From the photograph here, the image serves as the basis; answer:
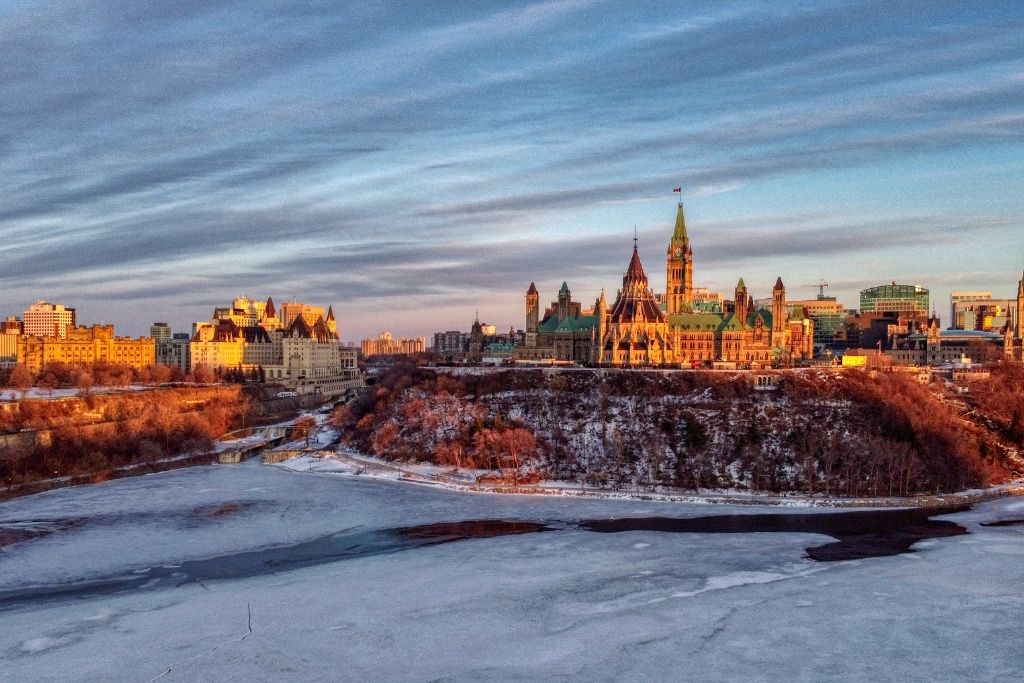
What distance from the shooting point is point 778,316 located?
108750mm

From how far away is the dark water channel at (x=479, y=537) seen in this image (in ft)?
113

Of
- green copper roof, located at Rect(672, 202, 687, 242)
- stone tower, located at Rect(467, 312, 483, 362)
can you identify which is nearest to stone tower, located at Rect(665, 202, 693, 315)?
green copper roof, located at Rect(672, 202, 687, 242)

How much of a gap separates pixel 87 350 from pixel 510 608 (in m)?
129

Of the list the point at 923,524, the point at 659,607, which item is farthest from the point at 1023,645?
the point at 923,524

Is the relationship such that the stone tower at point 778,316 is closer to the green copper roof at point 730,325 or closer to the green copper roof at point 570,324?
the green copper roof at point 730,325

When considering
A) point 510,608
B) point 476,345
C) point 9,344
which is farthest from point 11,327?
point 510,608

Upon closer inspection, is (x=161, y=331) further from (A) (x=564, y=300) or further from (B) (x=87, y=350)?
(A) (x=564, y=300)

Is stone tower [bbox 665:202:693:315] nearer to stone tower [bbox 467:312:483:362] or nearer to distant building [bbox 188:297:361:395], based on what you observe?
stone tower [bbox 467:312:483:362]

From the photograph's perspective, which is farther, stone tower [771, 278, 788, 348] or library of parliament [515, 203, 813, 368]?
stone tower [771, 278, 788, 348]

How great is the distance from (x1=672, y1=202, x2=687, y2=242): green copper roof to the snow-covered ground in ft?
244

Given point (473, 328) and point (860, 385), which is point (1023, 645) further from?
point (473, 328)

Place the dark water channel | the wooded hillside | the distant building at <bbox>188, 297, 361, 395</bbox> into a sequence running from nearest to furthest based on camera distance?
the dark water channel, the wooded hillside, the distant building at <bbox>188, 297, 361, 395</bbox>

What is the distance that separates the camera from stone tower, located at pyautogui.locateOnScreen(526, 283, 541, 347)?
11762 cm

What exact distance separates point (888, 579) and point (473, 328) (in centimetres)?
10526
